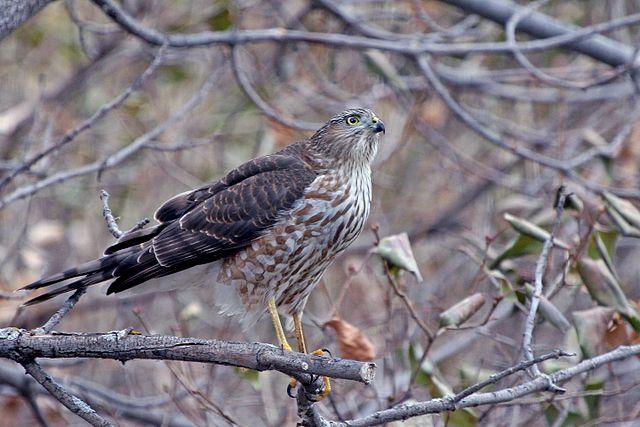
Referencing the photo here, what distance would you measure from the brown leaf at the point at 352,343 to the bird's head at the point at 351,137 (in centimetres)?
79

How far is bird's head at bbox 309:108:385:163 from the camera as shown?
444 cm

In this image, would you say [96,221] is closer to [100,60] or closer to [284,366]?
[100,60]

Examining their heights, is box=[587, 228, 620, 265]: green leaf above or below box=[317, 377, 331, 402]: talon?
above

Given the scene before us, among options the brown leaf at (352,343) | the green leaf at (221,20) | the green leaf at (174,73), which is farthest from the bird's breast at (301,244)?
the green leaf at (174,73)

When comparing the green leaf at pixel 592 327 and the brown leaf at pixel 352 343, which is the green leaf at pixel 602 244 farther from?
the brown leaf at pixel 352 343

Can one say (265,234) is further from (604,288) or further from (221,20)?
(221,20)

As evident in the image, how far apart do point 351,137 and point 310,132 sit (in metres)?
2.05

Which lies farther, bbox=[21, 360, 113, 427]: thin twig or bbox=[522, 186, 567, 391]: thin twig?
bbox=[522, 186, 567, 391]: thin twig

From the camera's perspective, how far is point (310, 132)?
21.3 feet

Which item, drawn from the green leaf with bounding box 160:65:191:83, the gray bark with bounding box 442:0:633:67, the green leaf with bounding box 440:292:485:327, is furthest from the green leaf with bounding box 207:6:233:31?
the green leaf with bounding box 440:292:485:327

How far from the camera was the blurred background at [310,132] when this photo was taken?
5.68 meters

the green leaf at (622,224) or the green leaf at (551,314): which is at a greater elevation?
the green leaf at (622,224)

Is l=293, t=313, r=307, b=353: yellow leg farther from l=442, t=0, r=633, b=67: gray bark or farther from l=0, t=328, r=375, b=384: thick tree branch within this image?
l=442, t=0, r=633, b=67: gray bark

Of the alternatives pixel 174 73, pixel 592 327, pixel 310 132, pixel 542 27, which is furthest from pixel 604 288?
pixel 174 73
